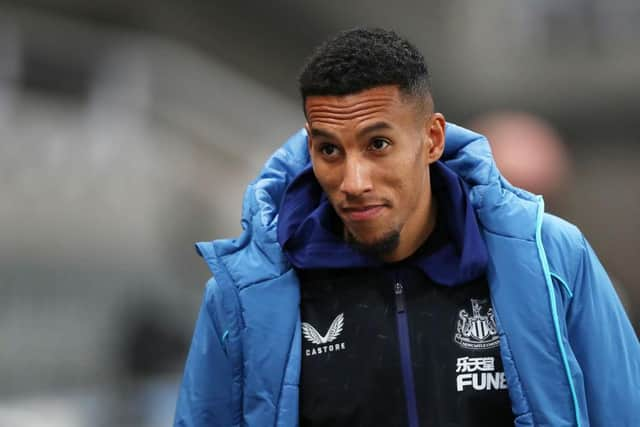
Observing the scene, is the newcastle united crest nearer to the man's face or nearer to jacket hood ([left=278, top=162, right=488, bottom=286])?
jacket hood ([left=278, top=162, right=488, bottom=286])

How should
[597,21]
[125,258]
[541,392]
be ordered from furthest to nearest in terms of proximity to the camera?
[597,21], [125,258], [541,392]

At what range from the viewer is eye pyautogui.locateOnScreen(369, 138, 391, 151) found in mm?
2916

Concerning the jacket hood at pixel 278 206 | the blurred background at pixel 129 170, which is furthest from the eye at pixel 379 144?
the blurred background at pixel 129 170

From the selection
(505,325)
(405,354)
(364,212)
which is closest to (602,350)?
(505,325)

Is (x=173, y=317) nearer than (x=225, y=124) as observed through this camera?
Yes

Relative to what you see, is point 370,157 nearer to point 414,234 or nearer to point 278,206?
point 414,234

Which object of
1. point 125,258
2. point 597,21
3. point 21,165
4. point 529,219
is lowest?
point 529,219

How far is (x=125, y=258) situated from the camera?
348 inches

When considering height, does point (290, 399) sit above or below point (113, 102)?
below

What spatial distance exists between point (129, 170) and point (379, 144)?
6509 mm

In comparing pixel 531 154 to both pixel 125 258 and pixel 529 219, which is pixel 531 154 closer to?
pixel 529 219

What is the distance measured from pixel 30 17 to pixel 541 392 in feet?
24.1

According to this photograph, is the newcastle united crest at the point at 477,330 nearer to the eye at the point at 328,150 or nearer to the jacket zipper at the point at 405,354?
the jacket zipper at the point at 405,354

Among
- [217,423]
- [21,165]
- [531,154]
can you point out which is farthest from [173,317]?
[217,423]
